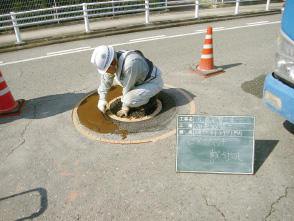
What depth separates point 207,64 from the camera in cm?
559

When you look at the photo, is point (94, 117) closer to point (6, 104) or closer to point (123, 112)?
point (123, 112)

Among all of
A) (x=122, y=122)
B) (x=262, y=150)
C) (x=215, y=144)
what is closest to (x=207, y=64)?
(x=122, y=122)

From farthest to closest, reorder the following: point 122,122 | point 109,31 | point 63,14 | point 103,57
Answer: point 63,14, point 109,31, point 122,122, point 103,57

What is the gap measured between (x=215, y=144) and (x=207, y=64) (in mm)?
3197

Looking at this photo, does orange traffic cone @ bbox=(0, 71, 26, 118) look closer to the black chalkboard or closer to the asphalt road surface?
the asphalt road surface

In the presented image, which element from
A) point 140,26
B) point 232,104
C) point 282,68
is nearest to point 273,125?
point 232,104

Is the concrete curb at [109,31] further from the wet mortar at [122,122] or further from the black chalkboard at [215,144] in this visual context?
the black chalkboard at [215,144]

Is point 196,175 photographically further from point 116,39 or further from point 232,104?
point 116,39

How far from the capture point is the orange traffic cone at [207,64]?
17.4 ft

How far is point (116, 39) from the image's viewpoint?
913 cm

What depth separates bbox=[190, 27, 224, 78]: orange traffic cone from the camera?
532cm

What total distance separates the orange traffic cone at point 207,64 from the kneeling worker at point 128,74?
176cm

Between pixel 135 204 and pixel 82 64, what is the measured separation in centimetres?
500

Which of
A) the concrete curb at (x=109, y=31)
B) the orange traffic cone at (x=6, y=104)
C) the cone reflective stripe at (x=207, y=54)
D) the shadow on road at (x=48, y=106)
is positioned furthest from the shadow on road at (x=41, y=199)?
the concrete curb at (x=109, y=31)
